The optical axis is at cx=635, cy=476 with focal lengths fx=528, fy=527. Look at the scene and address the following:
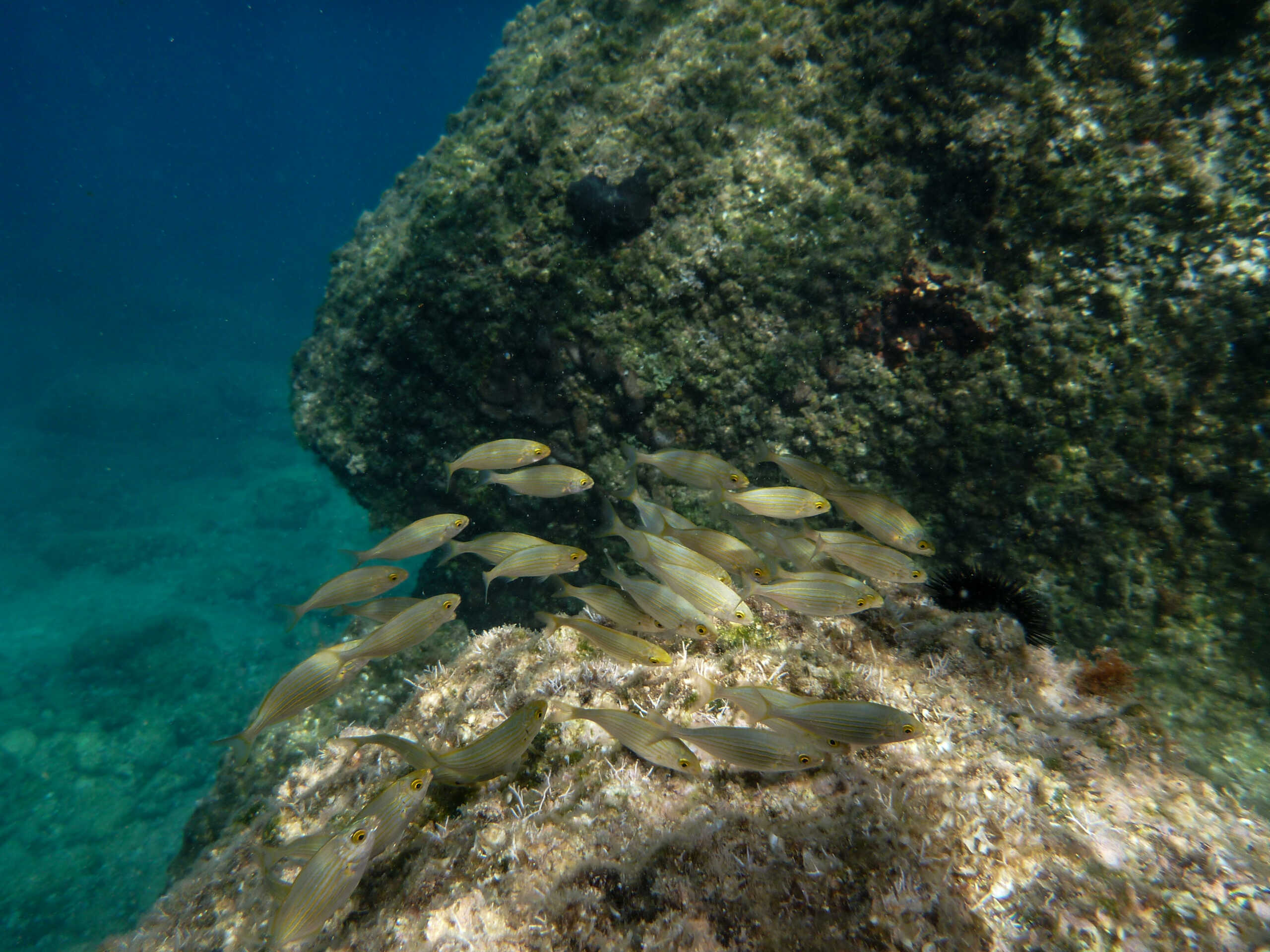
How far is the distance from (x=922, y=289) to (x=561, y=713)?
4917 millimetres

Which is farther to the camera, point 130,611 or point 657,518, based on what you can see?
point 130,611

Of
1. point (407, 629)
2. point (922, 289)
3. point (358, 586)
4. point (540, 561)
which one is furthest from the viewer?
point (922, 289)

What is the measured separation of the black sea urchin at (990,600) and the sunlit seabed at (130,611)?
511 centimetres

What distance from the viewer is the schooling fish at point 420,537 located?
4.07m

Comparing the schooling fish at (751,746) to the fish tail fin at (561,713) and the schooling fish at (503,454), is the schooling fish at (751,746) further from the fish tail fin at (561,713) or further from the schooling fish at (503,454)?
the schooling fish at (503,454)

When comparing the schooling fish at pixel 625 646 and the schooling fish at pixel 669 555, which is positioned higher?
the schooling fish at pixel 669 555

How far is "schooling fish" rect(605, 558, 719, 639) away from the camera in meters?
2.85

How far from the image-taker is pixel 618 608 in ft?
10.1

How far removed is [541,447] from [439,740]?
2219mm

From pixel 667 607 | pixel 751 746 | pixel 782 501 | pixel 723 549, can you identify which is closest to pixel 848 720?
pixel 751 746

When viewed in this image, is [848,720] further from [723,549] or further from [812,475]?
[812,475]

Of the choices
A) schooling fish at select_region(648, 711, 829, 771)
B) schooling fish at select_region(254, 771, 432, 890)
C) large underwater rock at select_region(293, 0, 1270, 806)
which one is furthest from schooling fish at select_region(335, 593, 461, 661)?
large underwater rock at select_region(293, 0, 1270, 806)

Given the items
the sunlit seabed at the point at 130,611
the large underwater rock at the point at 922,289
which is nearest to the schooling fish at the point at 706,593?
the large underwater rock at the point at 922,289

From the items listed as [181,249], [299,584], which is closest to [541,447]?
[299,584]
